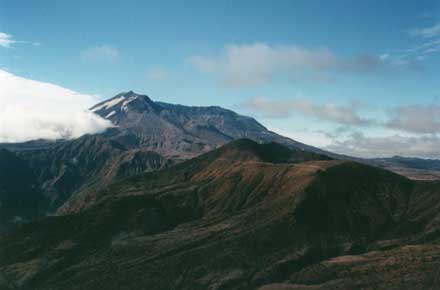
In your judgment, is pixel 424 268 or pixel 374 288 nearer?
pixel 374 288

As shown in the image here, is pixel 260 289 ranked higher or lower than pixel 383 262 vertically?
lower

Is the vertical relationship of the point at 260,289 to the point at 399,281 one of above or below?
below

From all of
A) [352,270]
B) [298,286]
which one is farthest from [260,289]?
[352,270]

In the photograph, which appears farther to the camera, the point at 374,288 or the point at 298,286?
the point at 298,286

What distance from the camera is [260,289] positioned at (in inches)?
7638

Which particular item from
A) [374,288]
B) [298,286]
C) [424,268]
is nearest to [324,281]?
[298,286]

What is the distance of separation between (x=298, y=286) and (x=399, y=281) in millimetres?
38504

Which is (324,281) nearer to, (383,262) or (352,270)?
(352,270)

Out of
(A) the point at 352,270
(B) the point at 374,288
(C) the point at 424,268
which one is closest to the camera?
(B) the point at 374,288

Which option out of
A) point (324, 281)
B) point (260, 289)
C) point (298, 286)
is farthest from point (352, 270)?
point (260, 289)

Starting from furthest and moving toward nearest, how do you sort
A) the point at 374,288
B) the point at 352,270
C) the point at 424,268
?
the point at 352,270 < the point at 424,268 < the point at 374,288

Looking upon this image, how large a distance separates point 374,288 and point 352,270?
86.6 ft

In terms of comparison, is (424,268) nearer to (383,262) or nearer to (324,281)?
(383,262)

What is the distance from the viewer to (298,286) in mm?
184125
